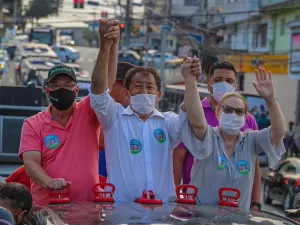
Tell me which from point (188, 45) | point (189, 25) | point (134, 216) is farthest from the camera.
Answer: point (189, 25)

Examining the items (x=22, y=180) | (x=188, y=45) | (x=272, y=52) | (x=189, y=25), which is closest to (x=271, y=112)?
(x=22, y=180)

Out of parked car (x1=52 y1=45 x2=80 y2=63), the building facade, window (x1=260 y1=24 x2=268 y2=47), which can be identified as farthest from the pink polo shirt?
parked car (x1=52 y1=45 x2=80 y2=63)

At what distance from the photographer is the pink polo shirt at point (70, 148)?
550 centimetres

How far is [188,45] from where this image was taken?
5459cm

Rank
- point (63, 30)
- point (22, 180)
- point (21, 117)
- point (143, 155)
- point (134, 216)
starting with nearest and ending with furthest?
point (134, 216), point (143, 155), point (22, 180), point (21, 117), point (63, 30)

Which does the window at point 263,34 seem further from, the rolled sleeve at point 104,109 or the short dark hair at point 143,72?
the rolled sleeve at point 104,109

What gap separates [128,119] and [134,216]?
4.72 feet

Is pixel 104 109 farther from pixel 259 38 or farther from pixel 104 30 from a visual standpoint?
pixel 259 38

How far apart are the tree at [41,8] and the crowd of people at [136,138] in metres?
82.3

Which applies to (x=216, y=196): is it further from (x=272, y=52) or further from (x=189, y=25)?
(x=189, y=25)

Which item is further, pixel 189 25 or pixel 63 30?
pixel 63 30

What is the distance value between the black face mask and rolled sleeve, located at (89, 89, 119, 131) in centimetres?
22

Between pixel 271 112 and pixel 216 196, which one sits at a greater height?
pixel 271 112

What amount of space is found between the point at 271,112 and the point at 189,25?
176ft
